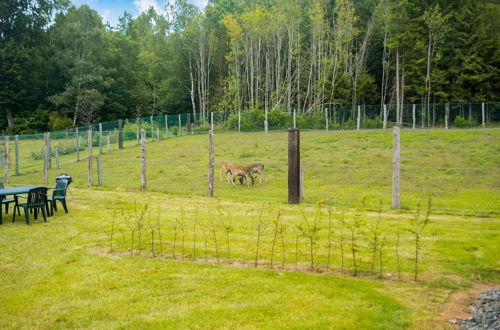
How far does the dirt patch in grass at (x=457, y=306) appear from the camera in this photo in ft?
15.2

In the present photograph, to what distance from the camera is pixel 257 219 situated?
988 centimetres

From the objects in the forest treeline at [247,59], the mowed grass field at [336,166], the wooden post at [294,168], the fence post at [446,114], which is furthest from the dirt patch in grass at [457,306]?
the forest treeline at [247,59]

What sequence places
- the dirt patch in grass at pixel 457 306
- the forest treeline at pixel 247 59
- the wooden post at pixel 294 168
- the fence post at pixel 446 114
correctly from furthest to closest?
the forest treeline at pixel 247 59 → the fence post at pixel 446 114 → the wooden post at pixel 294 168 → the dirt patch in grass at pixel 457 306

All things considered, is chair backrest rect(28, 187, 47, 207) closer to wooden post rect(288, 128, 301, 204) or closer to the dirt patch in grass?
wooden post rect(288, 128, 301, 204)

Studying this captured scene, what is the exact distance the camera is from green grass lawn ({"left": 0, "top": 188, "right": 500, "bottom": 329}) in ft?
15.8

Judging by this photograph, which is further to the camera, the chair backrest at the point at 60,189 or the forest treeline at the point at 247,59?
the forest treeline at the point at 247,59

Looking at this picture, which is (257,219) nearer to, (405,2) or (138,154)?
(138,154)

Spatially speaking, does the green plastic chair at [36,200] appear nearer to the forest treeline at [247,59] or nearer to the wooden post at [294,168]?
the wooden post at [294,168]

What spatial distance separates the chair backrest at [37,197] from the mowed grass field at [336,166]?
17.5 feet

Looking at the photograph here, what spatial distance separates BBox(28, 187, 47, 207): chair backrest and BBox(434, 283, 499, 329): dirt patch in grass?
27.7ft

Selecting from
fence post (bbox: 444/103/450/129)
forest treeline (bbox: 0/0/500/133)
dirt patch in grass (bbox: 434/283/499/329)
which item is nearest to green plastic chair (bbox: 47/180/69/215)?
dirt patch in grass (bbox: 434/283/499/329)

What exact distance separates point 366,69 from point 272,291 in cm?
4307

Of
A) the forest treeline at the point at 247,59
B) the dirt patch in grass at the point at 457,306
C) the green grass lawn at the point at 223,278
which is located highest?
the forest treeline at the point at 247,59

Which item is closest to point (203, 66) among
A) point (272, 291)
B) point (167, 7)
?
point (167, 7)
